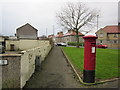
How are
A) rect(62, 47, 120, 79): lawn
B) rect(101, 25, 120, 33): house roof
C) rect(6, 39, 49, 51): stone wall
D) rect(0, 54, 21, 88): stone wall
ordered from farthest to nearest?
1. rect(101, 25, 120, 33): house roof
2. rect(6, 39, 49, 51): stone wall
3. rect(62, 47, 120, 79): lawn
4. rect(0, 54, 21, 88): stone wall

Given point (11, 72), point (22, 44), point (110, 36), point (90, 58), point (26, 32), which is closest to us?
point (11, 72)

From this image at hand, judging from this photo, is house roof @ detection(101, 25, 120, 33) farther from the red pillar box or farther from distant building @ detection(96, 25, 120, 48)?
the red pillar box

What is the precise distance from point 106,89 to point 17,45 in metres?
26.2

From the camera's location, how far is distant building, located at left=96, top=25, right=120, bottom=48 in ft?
129

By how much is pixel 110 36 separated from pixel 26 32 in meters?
32.6

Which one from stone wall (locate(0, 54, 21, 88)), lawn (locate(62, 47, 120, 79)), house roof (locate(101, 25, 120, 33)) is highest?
house roof (locate(101, 25, 120, 33))

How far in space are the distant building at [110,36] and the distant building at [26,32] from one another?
26.3 metres

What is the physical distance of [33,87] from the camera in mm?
4043

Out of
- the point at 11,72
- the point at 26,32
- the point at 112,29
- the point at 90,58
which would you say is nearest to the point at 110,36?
the point at 112,29

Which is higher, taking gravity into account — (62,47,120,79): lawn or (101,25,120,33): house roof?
(101,25,120,33): house roof

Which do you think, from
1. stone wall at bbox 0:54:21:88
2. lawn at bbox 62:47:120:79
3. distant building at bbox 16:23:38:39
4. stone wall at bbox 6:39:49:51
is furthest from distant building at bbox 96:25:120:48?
stone wall at bbox 0:54:21:88

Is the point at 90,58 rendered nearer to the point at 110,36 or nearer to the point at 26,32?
the point at 110,36

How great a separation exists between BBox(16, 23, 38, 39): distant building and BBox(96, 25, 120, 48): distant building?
86.2 feet

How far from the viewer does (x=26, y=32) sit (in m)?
42.4
